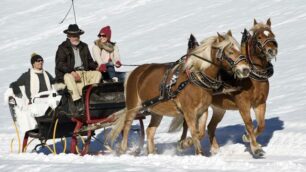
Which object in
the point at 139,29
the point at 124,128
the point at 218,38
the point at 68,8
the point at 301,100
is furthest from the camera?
the point at 68,8

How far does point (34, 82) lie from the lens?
10.1 m

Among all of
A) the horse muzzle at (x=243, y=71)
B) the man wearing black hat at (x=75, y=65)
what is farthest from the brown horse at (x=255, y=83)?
the man wearing black hat at (x=75, y=65)

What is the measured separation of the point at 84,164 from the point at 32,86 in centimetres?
269

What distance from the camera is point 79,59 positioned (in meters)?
10.1

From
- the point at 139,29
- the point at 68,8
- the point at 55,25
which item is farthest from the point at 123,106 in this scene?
the point at 68,8

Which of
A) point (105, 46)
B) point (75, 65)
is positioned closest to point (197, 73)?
point (105, 46)

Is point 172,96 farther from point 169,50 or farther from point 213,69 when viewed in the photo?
point 169,50

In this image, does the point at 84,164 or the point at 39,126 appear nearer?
the point at 84,164

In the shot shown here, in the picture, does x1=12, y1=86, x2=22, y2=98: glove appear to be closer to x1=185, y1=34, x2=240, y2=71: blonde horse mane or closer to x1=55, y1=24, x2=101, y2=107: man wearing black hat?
x1=55, y1=24, x2=101, y2=107: man wearing black hat

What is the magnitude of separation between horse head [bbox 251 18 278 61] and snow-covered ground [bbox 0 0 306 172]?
1336 millimetres

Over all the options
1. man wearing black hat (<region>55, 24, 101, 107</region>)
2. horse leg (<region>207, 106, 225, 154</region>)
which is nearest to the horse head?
horse leg (<region>207, 106, 225, 154</region>)

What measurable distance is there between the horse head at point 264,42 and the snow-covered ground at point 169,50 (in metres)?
1.34

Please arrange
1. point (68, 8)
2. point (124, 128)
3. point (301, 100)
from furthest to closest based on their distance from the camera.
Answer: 1. point (68, 8)
2. point (301, 100)
3. point (124, 128)

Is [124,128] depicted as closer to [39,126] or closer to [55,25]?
[39,126]
